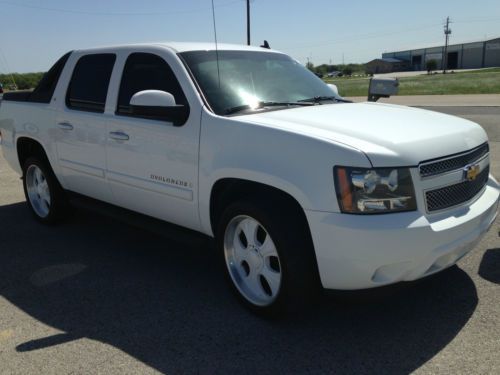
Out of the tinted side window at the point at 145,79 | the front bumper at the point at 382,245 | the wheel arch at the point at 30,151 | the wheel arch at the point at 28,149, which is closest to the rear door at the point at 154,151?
the tinted side window at the point at 145,79

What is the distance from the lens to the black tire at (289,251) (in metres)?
2.99

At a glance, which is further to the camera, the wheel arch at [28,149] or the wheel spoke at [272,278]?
the wheel arch at [28,149]

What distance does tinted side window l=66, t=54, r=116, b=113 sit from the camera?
176 inches

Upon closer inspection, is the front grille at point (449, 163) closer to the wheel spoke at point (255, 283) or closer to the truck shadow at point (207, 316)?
the truck shadow at point (207, 316)

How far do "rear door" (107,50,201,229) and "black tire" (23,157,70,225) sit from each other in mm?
1230

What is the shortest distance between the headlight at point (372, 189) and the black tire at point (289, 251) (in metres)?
0.39

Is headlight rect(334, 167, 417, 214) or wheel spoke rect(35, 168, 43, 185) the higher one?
headlight rect(334, 167, 417, 214)

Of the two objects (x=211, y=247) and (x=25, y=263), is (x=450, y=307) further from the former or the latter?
(x=25, y=263)

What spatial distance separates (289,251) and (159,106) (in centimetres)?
138

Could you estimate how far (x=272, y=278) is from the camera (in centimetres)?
328

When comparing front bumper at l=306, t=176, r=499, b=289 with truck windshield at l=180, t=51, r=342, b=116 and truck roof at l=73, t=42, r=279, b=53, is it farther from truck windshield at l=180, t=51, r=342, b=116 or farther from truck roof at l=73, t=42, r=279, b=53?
truck roof at l=73, t=42, r=279, b=53

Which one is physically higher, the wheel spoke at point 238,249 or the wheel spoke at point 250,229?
the wheel spoke at point 250,229

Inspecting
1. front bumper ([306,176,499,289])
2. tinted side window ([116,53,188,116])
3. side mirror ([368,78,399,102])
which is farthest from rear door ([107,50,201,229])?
side mirror ([368,78,399,102])

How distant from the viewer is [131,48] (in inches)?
168
